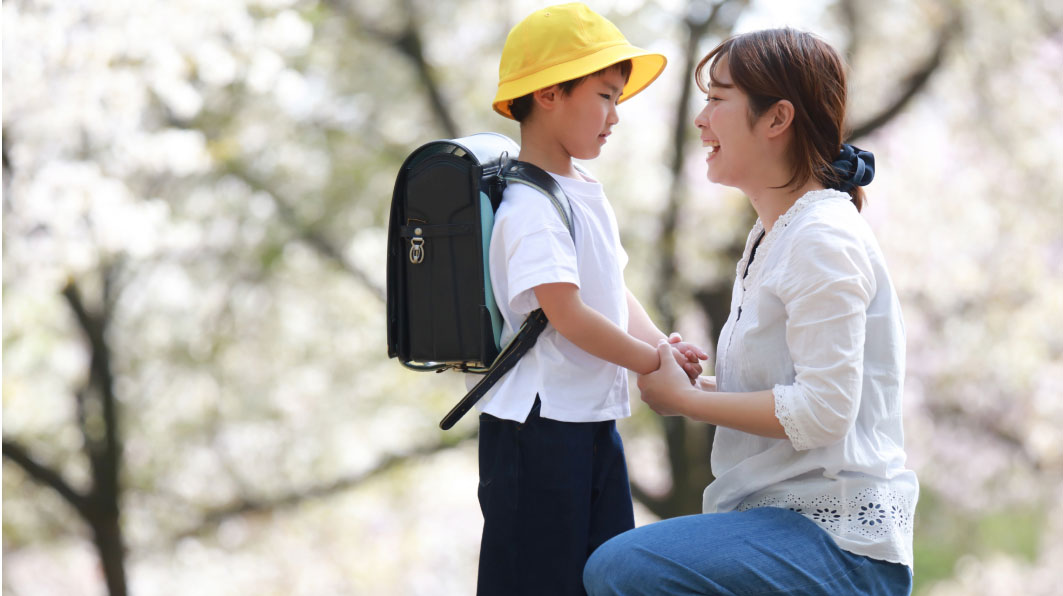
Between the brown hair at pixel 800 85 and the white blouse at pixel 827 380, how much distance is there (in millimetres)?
70

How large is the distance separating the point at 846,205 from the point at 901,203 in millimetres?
3842

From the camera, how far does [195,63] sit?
4203 millimetres

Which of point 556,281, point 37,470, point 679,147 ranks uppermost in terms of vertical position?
point 679,147

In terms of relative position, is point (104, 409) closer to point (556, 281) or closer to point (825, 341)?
point (556, 281)

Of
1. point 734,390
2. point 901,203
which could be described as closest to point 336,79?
point 901,203

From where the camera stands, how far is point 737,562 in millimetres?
1239

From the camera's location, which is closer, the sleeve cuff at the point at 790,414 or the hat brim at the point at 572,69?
the sleeve cuff at the point at 790,414

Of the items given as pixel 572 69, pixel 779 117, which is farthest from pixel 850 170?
pixel 572 69

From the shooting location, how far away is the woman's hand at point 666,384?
4.78 ft

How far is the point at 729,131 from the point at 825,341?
0.39 meters

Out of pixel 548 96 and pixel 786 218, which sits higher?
pixel 548 96

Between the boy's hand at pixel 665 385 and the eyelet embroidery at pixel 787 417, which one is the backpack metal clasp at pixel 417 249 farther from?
the eyelet embroidery at pixel 787 417

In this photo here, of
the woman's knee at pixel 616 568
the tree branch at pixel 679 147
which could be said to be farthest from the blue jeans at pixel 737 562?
the tree branch at pixel 679 147

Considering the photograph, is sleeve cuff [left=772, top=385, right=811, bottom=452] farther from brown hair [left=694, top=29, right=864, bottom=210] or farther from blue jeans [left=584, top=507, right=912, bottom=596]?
brown hair [left=694, top=29, right=864, bottom=210]
